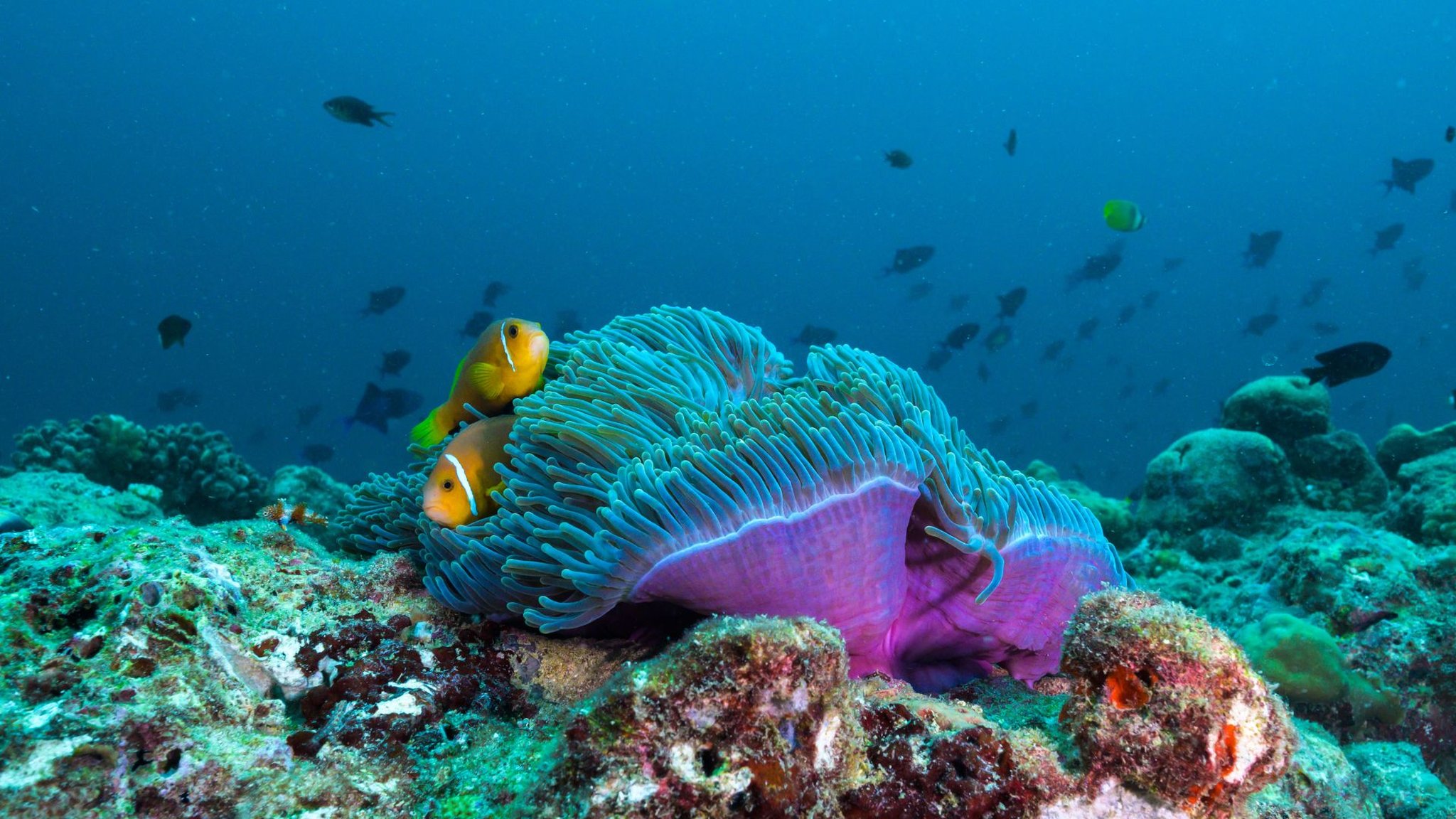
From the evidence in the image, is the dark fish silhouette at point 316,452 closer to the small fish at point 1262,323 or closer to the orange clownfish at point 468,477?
the orange clownfish at point 468,477

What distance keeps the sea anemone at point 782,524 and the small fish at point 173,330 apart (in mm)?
8454

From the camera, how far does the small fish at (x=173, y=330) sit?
895cm

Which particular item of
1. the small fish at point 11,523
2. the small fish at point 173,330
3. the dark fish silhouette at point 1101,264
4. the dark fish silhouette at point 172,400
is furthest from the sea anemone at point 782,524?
the dark fish silhouette at point 172,400

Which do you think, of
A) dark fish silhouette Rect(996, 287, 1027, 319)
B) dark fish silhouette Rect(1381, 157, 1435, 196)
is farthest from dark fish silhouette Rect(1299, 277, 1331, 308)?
dark fish silhouette Rect(996, 287, 1027, 319)

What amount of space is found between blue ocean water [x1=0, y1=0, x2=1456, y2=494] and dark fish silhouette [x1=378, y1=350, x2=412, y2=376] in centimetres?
6175

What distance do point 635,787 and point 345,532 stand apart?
9.43 feet

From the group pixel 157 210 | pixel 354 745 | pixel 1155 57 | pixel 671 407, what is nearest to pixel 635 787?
pixel 354 745

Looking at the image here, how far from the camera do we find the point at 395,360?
12.5m

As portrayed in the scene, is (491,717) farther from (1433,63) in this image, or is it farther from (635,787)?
(1433,63)

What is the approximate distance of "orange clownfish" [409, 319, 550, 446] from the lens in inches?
110

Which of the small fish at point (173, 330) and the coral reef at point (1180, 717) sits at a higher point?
the small fish at point (173, 330)

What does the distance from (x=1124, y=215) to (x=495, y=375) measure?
36.7 ft

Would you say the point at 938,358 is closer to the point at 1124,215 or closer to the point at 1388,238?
the point at 1124,215

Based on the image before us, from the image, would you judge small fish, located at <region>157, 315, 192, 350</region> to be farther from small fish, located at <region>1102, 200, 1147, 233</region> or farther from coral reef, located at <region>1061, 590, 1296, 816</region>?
small fish, located at <region>1102, 200, 1147, 233</region>
